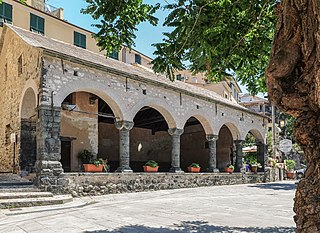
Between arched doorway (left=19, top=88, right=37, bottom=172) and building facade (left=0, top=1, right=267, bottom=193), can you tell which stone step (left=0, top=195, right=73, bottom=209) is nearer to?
building facade (left=0, top=1, right=267, bottom=193)

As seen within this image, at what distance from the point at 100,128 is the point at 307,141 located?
17458 mm

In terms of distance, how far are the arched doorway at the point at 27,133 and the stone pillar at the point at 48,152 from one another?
2611 mm

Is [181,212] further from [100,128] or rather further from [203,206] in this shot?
[100,128]

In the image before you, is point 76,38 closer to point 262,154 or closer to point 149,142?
point 149,142

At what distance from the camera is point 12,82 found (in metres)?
14.0

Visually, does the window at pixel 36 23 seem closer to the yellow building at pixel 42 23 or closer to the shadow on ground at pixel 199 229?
the yellow building at pixel 42 23

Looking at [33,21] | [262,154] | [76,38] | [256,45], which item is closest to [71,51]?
[33,21]

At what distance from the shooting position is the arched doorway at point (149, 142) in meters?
19.9

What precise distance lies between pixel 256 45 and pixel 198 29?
4.39 ft

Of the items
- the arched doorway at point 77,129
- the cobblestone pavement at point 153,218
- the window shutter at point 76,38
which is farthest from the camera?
the window shutter at point 76,38

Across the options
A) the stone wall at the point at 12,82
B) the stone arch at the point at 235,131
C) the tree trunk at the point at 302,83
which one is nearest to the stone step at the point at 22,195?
the stone wall at the point at 12,82

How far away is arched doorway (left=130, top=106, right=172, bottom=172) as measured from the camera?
1992 centimetres

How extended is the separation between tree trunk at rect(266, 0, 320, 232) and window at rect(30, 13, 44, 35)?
68.0 feet

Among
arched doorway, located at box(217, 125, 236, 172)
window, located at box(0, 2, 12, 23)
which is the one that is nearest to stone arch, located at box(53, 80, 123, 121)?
arched doorway, located at box(217, 125, 236, 172)
